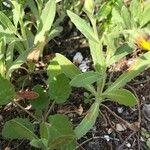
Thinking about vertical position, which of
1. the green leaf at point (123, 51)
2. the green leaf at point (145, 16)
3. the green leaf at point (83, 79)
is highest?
the green leaf at point (145, 16)

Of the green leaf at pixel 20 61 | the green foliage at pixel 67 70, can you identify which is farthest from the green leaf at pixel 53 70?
the green leaf at pixel 20 61

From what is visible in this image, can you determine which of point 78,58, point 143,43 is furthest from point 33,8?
point 143,43

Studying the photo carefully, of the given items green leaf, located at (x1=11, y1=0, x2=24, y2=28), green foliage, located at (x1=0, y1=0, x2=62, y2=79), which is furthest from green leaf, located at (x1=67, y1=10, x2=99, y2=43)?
green leaf, located at (x1=11, y1=0, x2=24, y2=28)

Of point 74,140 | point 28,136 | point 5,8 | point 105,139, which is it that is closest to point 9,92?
point 28,136

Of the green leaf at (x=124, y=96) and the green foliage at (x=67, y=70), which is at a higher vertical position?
the green foliage at (x=67, y=70)

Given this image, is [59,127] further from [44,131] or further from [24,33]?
[24,33]

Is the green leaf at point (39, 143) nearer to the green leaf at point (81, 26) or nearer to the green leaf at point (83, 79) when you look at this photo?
the green leaf at point (83, 79)

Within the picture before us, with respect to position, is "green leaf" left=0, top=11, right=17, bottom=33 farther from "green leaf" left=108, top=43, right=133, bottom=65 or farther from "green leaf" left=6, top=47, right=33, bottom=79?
"green leaf" left=108, top=43, right=133, bottom=65
